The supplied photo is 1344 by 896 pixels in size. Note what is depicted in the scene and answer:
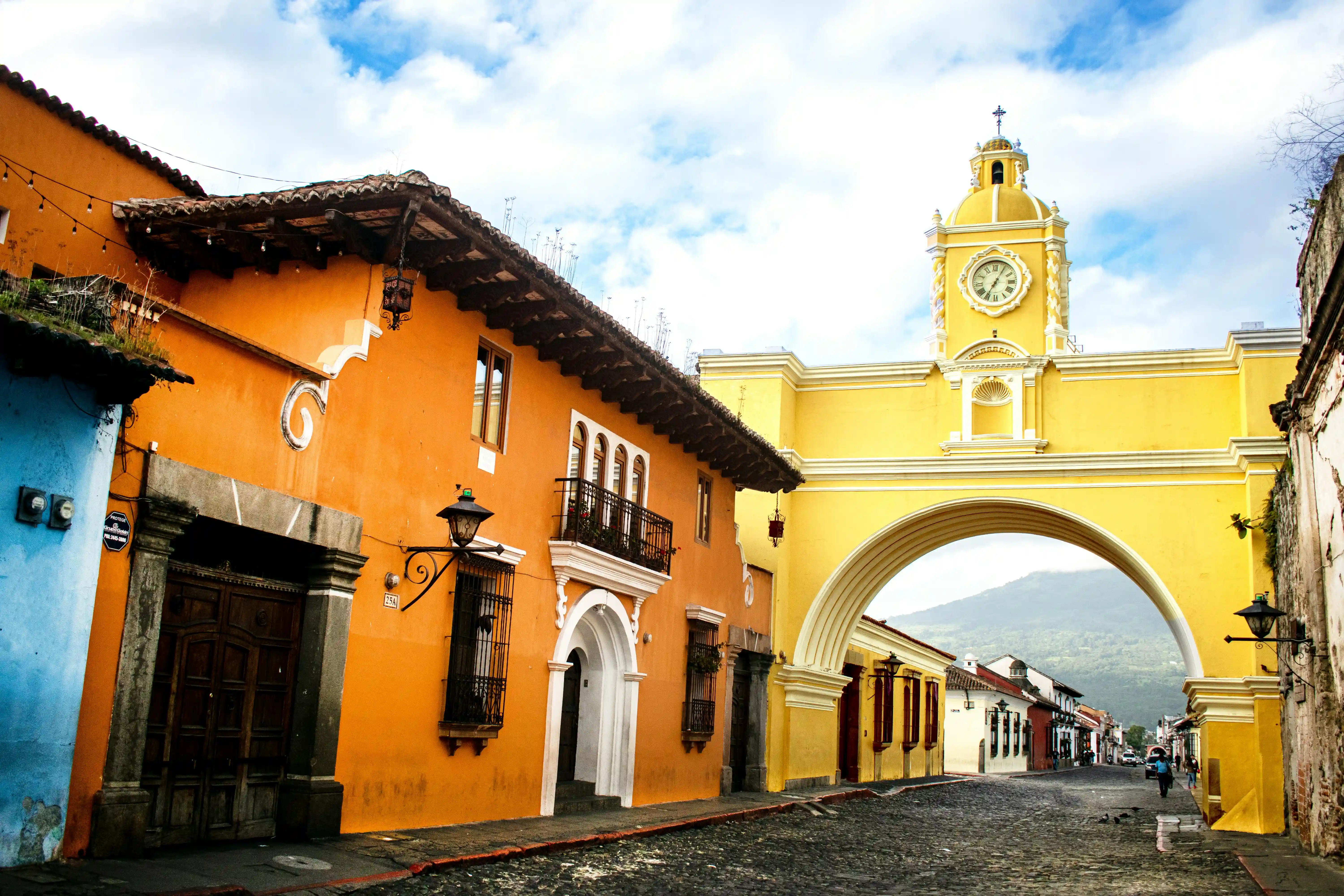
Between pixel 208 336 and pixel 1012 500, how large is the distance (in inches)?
594

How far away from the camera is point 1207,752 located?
18.1 metres

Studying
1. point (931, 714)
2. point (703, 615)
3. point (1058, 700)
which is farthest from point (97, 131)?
point (1058, 700)

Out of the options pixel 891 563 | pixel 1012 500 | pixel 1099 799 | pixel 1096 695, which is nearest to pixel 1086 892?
pixel 1012 500

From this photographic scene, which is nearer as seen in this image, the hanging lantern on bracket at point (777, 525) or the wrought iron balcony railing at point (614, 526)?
the wrought iron balcony railing at point (614, 526)

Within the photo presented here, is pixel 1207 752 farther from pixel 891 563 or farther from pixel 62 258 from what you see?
pixel 62 258

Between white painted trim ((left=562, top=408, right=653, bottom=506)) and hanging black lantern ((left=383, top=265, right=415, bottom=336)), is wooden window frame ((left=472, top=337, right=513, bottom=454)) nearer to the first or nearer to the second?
white painted trim ((left=562, top=408, right=653, bottom=506))

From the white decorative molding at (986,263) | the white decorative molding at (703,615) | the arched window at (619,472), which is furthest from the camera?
the white decorative molding at (986,263)

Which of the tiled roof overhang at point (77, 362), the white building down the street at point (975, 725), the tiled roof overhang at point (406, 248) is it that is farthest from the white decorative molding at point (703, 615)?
the white building down the street at point (975, 725)

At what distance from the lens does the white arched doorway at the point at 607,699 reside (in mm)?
13922

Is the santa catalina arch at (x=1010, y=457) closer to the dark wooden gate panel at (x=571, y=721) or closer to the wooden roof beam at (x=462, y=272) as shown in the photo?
the dark wooden gate panel at (x=571, y=721)

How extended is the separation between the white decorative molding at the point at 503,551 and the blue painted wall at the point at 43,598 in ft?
12.8

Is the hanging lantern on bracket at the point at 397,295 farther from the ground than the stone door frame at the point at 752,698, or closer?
farther from the ground

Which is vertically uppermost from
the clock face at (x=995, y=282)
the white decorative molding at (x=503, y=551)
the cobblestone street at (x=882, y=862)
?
the clock face at (x=995, y=282)

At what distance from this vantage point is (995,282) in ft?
68.7
